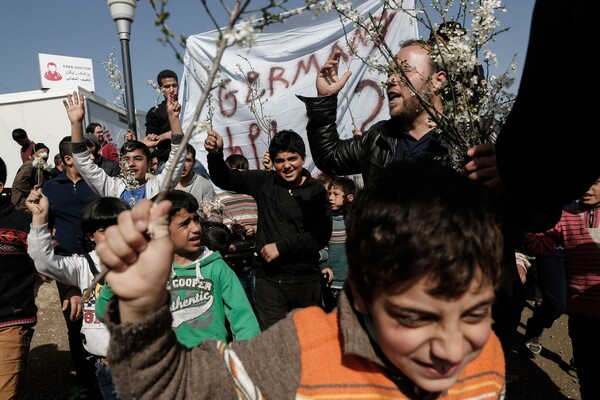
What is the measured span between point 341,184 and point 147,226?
4.51m

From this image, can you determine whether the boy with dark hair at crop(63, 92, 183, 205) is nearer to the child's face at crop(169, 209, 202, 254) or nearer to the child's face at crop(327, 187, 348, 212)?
the child's face at crop(169, 209, 202, 254)

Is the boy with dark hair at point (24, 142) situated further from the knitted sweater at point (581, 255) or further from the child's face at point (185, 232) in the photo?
the knitted sweater at point (581, 255)

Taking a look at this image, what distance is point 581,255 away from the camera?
11.4ft

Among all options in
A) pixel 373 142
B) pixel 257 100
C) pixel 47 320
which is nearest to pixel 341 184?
pixel 257 100

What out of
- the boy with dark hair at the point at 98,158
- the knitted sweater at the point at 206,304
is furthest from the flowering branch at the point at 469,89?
the boy with dark hair at the point at 98,158

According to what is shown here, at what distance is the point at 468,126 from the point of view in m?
1.86

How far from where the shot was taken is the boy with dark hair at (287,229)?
13.3 feet

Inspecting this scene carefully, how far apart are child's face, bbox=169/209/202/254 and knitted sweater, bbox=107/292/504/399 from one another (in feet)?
5.84

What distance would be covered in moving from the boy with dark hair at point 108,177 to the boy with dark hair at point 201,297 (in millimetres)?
836

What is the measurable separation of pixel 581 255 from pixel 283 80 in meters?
4.33

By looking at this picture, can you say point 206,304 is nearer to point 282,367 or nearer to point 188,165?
point 282,367

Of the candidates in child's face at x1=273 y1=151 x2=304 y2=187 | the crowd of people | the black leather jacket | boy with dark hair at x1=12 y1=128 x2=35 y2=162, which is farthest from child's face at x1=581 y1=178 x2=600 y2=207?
boy with dark hair at x1=12 y1=128 x2=35 y2=162

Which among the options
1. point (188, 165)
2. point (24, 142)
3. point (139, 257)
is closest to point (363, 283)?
point (139, 257)

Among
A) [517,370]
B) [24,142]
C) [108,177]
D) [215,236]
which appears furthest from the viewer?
[24,142]
